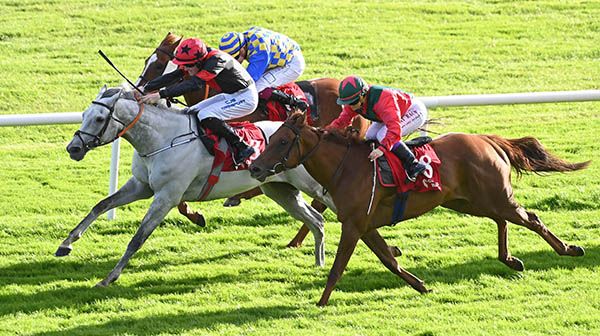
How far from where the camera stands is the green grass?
7832 millimetres

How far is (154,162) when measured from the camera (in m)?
8.81

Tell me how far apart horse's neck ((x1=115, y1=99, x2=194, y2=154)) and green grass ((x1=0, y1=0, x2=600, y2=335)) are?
41.4 inches

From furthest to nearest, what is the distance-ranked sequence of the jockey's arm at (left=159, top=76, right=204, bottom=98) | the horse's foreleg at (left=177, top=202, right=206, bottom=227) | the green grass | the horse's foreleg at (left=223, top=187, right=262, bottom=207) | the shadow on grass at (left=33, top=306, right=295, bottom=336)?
the horse's foreleg at (left=223, top=187, right=262, bottom=207) < the horse's foreleg at (left=177, top=202, right=206, bottom=227) < the jockey's arm at (left=159, top=76, right=204, bottom=98) < the green grass < the shadow on grass at (left=33, top=306, right=295, bottom=336)

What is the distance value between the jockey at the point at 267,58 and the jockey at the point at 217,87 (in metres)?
0.60

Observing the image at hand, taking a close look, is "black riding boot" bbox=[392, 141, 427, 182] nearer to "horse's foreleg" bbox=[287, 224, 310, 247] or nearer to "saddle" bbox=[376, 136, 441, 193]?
"saddle" bbox=[376, 136, 441, 193]

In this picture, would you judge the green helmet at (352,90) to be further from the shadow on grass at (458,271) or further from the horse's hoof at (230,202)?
the horse's hoof at (230,202)

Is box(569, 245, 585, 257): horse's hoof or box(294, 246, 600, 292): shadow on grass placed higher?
box(569, 245, 585, 257): horse's hoof

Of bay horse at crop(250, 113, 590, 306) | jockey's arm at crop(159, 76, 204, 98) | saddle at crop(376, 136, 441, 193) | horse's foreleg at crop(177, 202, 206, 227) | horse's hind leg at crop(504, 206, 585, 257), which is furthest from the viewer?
horse's foreleg at crop(177, 202, 206, 227)

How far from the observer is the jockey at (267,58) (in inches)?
388

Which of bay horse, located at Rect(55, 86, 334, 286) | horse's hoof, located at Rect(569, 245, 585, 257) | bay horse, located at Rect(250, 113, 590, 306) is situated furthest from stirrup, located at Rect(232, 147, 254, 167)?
horse's hoof, located at Rect(569, 245, 585, 257)

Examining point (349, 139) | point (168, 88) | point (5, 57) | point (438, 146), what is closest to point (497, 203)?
point (438, 146)

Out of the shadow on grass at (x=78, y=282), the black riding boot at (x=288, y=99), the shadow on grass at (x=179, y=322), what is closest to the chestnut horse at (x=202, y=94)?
the black riding boot at (x=288, y=99)

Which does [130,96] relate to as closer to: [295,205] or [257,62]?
[257,62]

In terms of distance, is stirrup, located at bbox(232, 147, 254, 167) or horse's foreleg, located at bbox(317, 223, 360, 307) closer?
horse's foreleg, located at bbox(317, 223, 360, 307)
